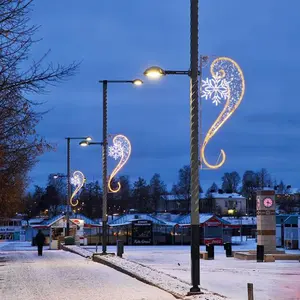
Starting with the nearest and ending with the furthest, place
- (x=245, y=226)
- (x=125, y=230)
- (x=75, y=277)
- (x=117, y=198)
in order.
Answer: (x=75, y=277) → (x=125, y=230) → (x=245, y=226) → (x=117, y=198)

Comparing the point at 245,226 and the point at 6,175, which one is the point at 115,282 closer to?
the point at 6,175

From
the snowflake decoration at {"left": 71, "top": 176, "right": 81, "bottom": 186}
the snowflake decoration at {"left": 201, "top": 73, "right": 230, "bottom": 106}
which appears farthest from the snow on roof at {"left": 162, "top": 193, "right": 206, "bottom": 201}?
the snowflake decoration at {"left": 201, "top": 73, "right": 230, "bottom": 106}

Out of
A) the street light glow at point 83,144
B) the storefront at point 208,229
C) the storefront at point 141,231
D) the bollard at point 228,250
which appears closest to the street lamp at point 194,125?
the street light glow at point 83,144

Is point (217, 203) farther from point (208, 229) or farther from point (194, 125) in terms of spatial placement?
point (194, 125)

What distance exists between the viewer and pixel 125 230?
7669cm

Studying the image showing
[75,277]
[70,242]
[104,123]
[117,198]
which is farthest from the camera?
[117,198]

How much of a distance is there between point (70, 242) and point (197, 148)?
36.5 meters

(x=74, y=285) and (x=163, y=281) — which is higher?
(x=163, y=281)

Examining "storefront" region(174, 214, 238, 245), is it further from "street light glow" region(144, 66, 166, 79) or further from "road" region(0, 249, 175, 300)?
"street light glow" region(144, 66, 166, 79)

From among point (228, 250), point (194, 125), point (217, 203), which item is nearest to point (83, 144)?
point (228, 250)

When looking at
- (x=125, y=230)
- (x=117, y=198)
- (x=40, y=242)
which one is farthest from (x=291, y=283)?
(x=117, y=198)

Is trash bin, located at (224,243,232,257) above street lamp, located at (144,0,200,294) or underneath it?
underneath

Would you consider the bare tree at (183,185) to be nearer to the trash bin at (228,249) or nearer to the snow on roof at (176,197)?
the snow on roof at (176,197)

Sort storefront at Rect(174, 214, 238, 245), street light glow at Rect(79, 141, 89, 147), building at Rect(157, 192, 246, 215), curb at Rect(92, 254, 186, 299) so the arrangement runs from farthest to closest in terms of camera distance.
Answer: building at Rect(157, 192, 246, 215) → storefront at Rect(174, 214, 238, 245) → street light glow at Rect(79, 141, 89, 147) → curb at Rect(92, 254, 186, 299)
